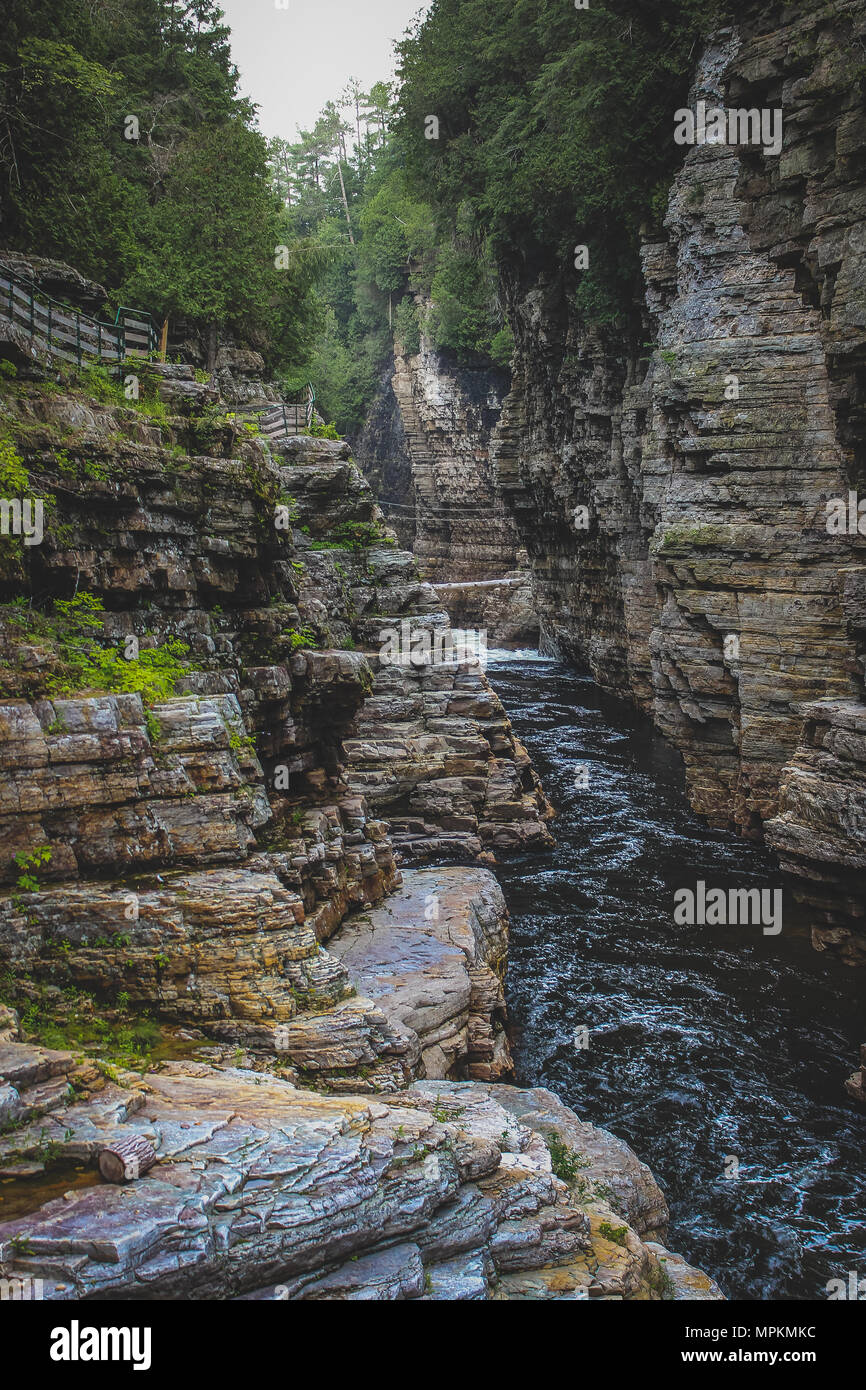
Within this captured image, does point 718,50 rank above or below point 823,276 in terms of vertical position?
above

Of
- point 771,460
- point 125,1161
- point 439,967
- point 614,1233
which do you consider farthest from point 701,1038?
point 771,460

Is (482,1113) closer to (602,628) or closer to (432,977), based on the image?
(432,977)

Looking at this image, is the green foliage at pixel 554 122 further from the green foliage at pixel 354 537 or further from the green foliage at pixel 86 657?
the green foliage at pixel 86 657


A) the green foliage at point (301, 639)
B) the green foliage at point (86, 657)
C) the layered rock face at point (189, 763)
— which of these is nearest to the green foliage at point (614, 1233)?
the layered rock face at point (189, 763)

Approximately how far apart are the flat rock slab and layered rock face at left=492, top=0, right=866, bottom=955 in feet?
19.0

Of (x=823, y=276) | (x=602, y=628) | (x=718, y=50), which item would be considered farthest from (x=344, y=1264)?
(x=602, y=628)

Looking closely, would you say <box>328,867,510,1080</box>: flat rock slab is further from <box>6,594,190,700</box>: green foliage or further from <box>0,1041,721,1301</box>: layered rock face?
<box>6,594,190,700</box>: green foliage

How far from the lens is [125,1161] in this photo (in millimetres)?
7133

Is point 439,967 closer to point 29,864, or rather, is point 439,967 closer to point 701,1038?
point 701,1038

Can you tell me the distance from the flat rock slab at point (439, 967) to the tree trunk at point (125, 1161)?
550 cm

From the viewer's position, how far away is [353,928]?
52.9 ft

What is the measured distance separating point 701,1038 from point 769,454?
1421cm

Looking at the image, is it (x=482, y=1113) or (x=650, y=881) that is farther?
(x=650, y=881)
